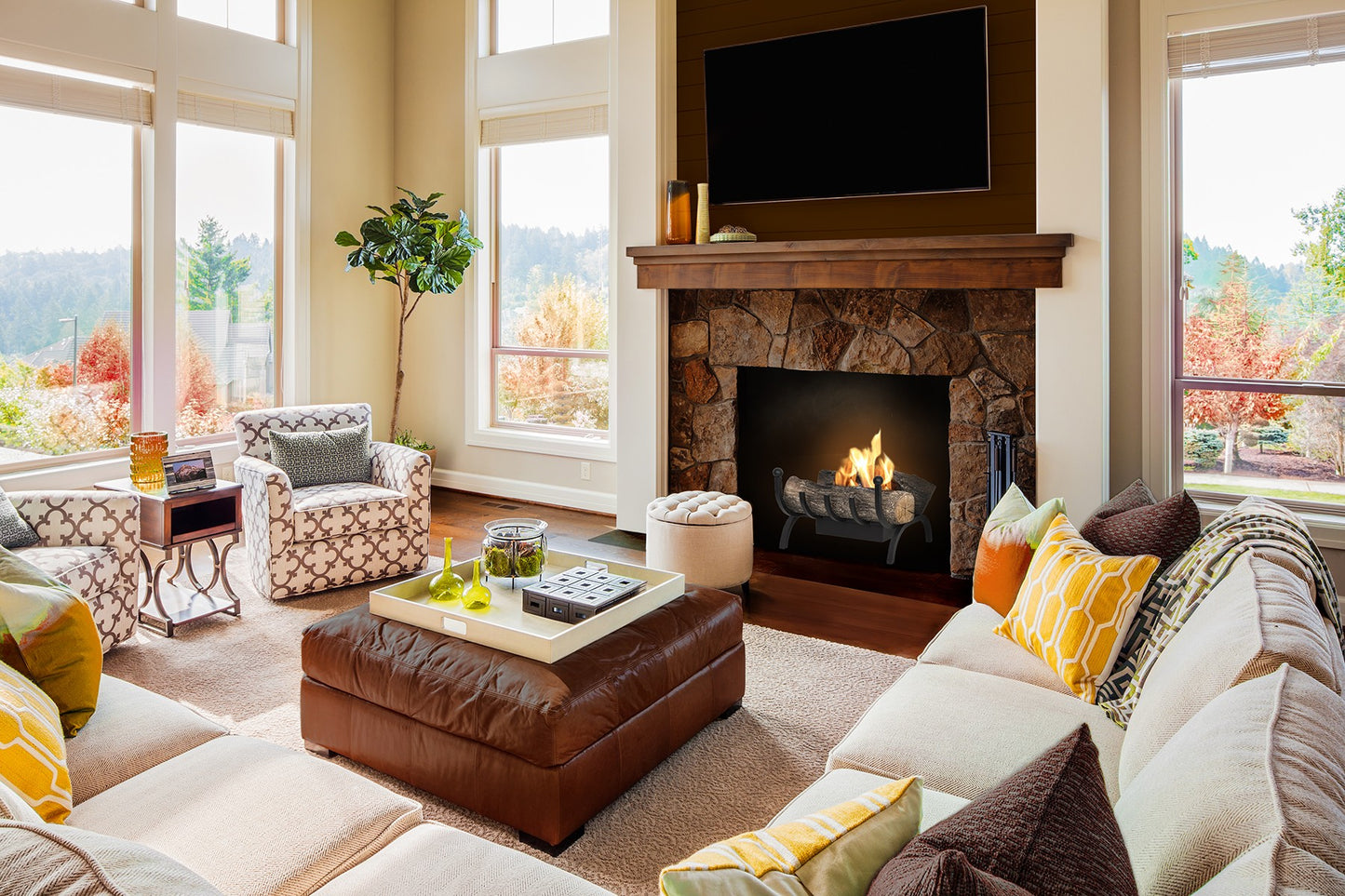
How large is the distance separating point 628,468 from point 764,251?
4.68ft

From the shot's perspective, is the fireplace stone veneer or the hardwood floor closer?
the hardwood floor

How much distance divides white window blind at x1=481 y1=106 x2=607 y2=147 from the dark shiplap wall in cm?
77

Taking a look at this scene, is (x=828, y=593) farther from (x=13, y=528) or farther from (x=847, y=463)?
(x=13, y=528)

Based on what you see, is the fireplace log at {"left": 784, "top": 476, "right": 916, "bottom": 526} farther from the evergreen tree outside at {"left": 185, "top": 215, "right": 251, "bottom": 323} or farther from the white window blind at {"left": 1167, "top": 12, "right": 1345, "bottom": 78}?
the evergreen tree outside at {"left": 185, "top": 215, "right": 251, "bottom": 323}

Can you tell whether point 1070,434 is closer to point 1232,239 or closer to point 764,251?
point 1232,239

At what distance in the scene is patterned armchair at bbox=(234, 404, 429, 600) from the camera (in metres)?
3.89

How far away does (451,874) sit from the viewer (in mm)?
1440

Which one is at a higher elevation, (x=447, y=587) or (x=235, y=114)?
(x=235, y=114)

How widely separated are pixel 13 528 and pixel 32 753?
2.06 meters

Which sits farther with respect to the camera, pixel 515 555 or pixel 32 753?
pixel 515 555

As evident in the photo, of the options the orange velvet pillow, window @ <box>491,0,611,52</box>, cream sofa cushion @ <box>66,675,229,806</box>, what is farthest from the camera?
window @ <box>491,0,611,52</box>

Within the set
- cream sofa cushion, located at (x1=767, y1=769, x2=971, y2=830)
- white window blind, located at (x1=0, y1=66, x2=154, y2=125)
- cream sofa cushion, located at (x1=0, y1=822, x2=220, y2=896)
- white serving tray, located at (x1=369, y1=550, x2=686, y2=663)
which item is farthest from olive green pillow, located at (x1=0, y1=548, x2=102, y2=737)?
white window blind, located at (x1=0, y1=66, x2=154, y2=125)

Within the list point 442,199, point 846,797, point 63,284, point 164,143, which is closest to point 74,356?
point 63,284

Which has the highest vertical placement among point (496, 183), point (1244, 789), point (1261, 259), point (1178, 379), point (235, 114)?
point (235, 114)
